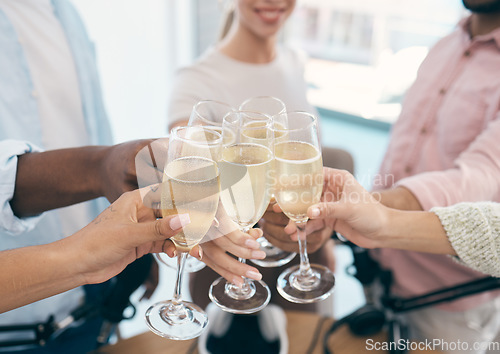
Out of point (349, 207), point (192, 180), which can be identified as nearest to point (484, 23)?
point (349, 207)

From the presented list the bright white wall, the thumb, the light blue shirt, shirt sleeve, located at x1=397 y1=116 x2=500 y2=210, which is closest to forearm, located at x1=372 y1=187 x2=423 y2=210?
Result: shirt sleeve, located at x1=397 y1=116 x2=500 y2=210

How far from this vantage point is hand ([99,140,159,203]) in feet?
2.74

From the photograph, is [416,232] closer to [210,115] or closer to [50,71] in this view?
[210,115]

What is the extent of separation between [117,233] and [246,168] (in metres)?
0.24

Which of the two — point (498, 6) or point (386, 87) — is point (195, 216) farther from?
point (386, 87)

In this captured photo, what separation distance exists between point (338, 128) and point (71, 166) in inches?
154

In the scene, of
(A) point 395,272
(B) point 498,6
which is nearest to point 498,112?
(B) point 498,6

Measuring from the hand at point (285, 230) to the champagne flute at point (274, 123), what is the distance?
0.06 feet

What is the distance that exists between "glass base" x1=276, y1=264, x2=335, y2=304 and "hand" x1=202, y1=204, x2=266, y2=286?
11 centimetres

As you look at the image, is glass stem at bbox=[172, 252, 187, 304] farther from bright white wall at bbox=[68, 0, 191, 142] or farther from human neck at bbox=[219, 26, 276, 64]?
bright white wall at bbox=[68, 0, 191, 142]

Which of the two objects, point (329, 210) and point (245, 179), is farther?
point (329, 210)

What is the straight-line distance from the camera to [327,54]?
5.45 m

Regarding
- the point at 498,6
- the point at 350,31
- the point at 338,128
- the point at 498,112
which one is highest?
the point at 498,6

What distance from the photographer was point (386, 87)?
15.7ft
